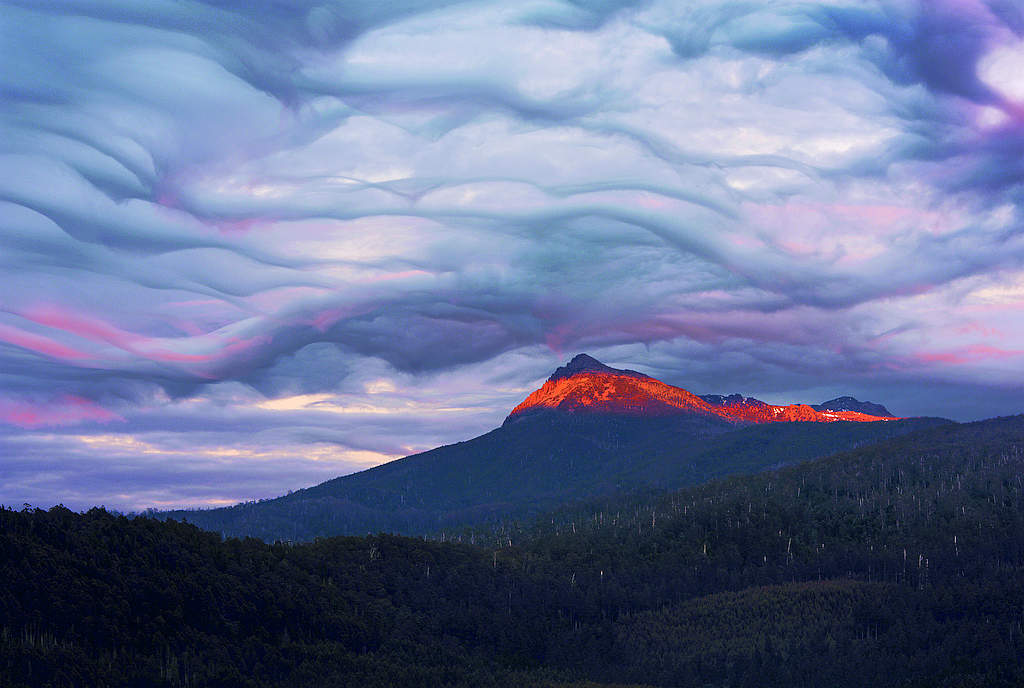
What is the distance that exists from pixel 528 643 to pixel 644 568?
6694 centimetres

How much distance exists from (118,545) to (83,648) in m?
24.0

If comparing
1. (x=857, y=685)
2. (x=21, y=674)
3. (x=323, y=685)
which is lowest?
(x=857, y=685)

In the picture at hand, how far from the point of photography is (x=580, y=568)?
196 meters

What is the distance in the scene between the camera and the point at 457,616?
452 ft

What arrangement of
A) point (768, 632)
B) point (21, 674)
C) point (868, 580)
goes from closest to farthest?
point (21, 674), point (768, 632), point (868, 580)

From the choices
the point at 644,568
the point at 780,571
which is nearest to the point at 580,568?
the point at 644,568

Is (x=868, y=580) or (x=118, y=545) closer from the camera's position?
(x=118, y=545)

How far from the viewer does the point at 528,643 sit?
13650cm

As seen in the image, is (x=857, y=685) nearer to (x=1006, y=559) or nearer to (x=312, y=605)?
(x=312, y=605)

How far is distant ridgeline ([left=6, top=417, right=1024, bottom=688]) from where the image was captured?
3317 inches

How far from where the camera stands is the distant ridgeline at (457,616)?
84250mm

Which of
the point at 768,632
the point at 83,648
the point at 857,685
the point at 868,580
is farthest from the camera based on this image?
the point at 868,580

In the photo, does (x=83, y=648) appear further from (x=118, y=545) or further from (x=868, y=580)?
(x=868, y=580)

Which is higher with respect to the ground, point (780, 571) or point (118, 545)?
point (118, 545)
